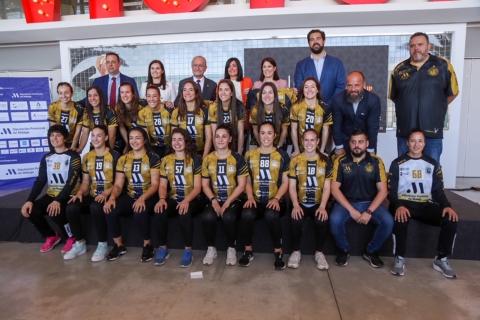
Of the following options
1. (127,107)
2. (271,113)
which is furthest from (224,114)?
(127,107)

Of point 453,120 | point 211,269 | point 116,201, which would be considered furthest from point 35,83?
point 453,120

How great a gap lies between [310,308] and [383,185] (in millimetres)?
1284

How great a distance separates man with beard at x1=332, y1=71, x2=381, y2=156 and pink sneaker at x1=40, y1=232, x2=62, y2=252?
2916 millimetres

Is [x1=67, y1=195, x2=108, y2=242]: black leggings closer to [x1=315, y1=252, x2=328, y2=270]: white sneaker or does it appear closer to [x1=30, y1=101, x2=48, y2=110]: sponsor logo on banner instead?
[x1=315, y1=252, x2=328, y2=270]: white sneaker

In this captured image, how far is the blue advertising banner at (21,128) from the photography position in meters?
5.43

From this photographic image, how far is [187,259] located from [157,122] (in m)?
1.51

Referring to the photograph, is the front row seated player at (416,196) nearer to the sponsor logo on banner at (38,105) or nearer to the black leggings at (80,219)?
the black leggings at (80,219)

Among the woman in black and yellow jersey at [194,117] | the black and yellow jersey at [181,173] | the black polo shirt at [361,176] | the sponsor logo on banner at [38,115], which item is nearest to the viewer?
the black polo shirt at [361,176]

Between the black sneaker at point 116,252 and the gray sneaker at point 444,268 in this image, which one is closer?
the gray sneaker at point 444,268

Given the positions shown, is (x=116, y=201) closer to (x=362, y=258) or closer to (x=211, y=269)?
(x=211, y=269)

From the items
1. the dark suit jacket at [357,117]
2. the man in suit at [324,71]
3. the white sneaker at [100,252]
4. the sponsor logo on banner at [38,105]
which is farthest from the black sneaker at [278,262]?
the sponsor logo on banner at [38,105]

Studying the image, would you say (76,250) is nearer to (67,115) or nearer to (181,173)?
(181,173)

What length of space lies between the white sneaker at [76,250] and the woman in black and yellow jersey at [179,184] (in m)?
0.78

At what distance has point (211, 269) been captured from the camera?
2.85 metres
